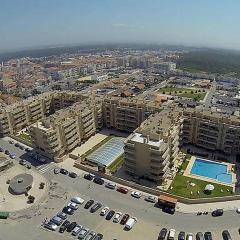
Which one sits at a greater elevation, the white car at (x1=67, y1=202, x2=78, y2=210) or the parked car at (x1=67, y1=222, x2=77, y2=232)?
the white car at (x1=67, y1=202, x2=78, y2=210)

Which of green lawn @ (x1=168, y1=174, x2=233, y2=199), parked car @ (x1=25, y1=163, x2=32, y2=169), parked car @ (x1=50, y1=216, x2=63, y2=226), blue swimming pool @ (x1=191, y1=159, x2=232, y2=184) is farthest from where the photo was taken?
parked car @ (x1=25, y1=163, x2=32, y2=169)

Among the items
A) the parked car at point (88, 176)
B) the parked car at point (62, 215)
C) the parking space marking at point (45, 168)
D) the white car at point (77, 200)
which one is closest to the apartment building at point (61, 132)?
the parking space marking at point (45, 168)

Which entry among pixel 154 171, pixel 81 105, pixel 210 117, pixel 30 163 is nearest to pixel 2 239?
pixel 30 163

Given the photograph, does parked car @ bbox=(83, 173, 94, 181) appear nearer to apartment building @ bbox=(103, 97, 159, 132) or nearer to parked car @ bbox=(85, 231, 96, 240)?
parked car @ bbox=(85, 231, 96, 240)

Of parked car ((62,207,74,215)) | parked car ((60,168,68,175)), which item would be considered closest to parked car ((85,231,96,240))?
parked car ((62,207,74,215))

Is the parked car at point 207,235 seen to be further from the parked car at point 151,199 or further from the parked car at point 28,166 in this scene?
the parked car at point 28,166

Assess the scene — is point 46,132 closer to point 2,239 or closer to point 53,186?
point 53,186
